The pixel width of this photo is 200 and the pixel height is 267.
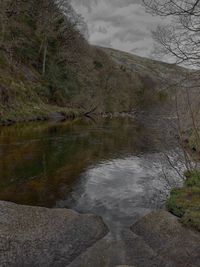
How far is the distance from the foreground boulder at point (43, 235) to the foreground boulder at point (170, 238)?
1.59 metres

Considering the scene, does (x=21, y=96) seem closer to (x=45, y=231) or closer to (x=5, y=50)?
(x=5, y=50)

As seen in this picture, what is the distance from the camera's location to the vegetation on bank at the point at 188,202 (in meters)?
11.1

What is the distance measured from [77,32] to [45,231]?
2420 inches

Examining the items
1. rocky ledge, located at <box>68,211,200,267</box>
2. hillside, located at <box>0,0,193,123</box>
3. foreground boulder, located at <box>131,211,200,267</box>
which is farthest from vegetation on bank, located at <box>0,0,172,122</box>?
rocky ledge, located at <box>68,211,200,267</box>

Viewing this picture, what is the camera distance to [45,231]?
9.84 meters

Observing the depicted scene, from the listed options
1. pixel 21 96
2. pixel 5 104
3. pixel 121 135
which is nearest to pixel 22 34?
pixel 21 96

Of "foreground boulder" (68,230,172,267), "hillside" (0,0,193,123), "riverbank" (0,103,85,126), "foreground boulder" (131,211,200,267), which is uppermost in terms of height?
"hillside" (0,0,193,123)

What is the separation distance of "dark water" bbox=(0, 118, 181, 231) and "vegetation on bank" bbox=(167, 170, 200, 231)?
116cm

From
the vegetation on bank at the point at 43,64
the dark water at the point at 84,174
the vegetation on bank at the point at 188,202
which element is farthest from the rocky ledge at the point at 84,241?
the vegetation on bank at the point at 43,64

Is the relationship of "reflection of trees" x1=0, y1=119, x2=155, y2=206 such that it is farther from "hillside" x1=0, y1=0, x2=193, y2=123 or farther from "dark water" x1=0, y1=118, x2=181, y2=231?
"hillside" x1=0, y1=0, x2=193, y2=123

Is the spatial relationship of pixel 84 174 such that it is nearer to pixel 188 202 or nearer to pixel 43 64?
pixel 188 202

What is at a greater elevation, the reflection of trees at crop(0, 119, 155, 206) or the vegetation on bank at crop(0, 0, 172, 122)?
the vegetation on bank at crop(0, 0, 172, 122)

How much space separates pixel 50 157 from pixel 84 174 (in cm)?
427

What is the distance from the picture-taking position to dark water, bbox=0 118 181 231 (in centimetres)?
1370
